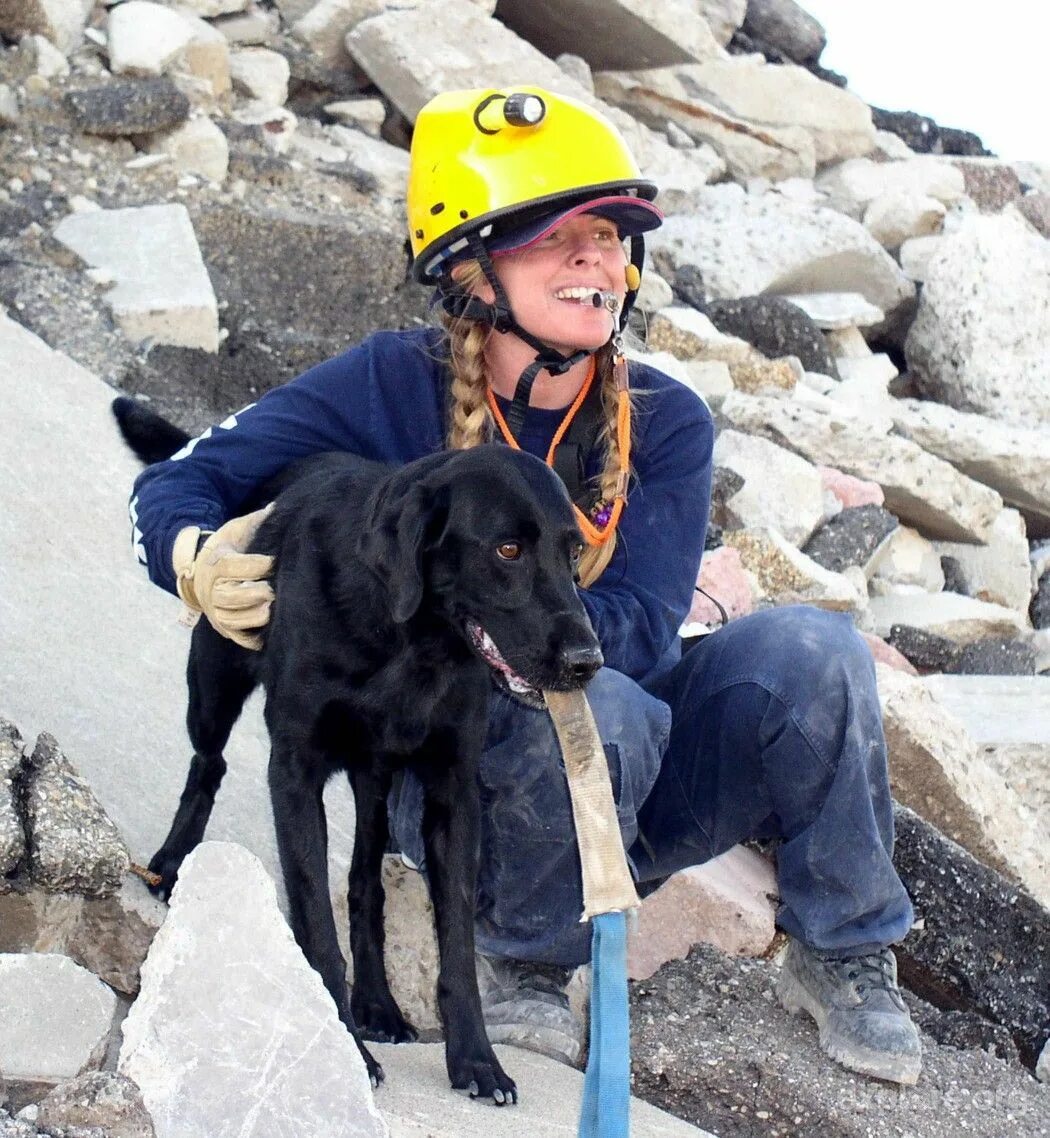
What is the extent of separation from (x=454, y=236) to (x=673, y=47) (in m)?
9.27

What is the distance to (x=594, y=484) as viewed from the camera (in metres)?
3.23

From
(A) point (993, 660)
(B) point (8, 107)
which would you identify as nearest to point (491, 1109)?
(A) point (993, 660)

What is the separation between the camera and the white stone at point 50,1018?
235 centimetres

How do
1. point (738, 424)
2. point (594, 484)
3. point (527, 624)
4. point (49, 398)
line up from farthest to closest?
point (738, 424)
point (49, 398)
point (594, 484)
point (527, 624)

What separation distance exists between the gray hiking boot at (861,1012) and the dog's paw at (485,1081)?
0.79m

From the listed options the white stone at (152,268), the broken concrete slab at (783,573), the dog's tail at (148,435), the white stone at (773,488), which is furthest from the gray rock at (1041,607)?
the dog's tail at (148,435)

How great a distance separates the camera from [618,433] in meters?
3.20

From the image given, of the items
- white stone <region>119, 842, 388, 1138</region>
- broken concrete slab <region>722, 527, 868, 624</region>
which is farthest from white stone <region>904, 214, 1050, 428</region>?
white stone <region>119, 842, 388, 1138</region>

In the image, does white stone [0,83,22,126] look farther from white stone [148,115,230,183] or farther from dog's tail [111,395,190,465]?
dog's tail [111,395,190,465]

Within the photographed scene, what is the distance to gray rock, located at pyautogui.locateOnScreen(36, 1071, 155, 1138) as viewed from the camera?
2115 mm

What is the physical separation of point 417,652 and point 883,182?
10283mm

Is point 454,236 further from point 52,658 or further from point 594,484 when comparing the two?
point 52,658

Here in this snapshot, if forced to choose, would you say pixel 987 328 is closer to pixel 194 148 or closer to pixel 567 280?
pixel 194 148

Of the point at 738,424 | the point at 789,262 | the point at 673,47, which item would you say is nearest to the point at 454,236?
the point at 738,424
